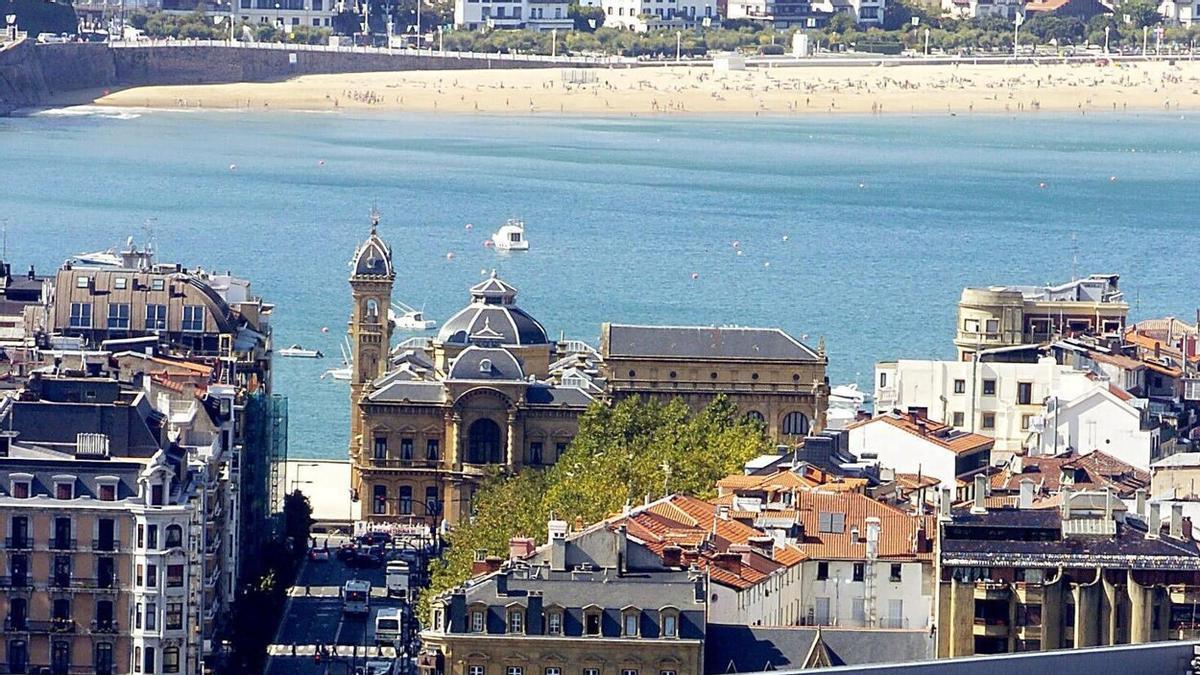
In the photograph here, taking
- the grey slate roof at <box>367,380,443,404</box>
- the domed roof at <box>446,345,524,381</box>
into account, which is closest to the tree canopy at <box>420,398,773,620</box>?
the domed roof at <box>446,345,524,381</box>

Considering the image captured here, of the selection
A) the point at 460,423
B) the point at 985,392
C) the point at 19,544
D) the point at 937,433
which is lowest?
the point at 460,423

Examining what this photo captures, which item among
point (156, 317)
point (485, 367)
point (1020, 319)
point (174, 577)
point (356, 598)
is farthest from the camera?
point (1020, 319)

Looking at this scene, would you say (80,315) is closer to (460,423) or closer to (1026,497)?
(460,423)

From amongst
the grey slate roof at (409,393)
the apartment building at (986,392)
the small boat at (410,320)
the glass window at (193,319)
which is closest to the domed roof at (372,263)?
the grey slate roof at (409,393)

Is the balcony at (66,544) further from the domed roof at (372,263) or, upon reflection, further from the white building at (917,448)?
the domed roof at (372,263)

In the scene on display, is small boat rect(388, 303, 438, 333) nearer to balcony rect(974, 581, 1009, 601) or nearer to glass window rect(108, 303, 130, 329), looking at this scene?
glass window rect(108, 303, 130, 329)

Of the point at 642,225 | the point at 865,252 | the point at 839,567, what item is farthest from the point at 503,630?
the point at 642,225

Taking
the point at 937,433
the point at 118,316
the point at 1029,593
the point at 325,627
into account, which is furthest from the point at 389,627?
the point at 1029,593
